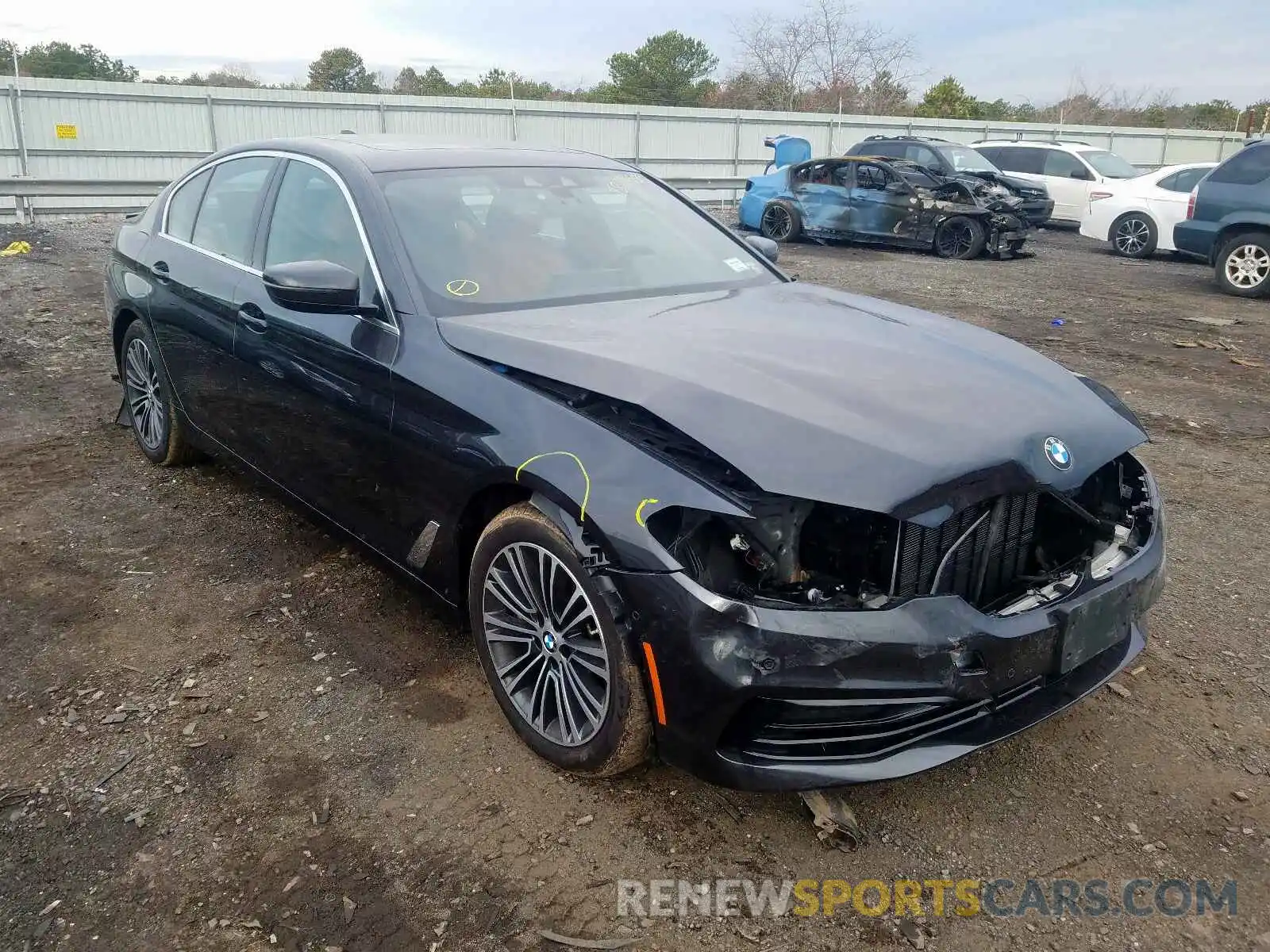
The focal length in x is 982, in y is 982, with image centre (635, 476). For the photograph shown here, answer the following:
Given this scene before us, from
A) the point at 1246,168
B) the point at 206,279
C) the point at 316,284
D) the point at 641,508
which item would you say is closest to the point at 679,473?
the point at 641,508

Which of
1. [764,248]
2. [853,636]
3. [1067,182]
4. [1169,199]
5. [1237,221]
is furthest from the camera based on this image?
[1067,182]

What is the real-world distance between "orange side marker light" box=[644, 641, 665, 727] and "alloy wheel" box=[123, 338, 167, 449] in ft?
12.0

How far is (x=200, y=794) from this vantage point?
2766 mm

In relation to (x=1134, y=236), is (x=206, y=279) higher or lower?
higher

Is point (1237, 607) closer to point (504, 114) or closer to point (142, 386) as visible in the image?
point (142, 386)

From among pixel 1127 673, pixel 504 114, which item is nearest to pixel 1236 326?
pixel 1127 673

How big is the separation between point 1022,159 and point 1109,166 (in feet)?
5.26

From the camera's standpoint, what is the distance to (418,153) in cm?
385

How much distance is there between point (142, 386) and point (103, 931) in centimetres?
365

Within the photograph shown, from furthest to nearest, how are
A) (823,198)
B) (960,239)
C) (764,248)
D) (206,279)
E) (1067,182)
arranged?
(1067,182) → (823,198) → (960,239) → (764,248) → (206,279)

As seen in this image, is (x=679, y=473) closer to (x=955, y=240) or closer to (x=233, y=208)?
(x=233, y=208)

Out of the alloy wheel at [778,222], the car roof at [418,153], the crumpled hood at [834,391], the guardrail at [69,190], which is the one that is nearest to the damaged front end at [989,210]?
the alloy wheel at [778,222]

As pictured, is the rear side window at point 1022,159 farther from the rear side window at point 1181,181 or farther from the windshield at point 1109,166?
the rear side window at point 1181,181

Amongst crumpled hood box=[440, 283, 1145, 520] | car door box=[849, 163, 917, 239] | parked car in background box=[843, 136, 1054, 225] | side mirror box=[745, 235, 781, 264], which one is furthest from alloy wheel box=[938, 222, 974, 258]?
crumpled hood box=[440, 283, 1145, 520]
